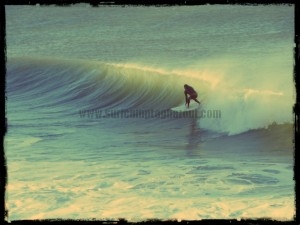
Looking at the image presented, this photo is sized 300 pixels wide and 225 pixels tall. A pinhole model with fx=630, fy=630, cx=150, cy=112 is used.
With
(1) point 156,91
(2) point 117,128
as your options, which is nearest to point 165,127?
(2) point 117,128

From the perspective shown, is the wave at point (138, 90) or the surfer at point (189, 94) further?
the wave at point (138, 90)

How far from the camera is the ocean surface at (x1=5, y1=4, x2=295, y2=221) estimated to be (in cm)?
448

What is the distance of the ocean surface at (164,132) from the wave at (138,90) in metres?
0.02

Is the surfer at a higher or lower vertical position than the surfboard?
higher

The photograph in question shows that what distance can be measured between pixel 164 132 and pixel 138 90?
1.51 meters

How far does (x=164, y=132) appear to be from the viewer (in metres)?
5.54

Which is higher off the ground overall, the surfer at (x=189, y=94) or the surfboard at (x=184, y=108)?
the surfer at (x=189, y=94)

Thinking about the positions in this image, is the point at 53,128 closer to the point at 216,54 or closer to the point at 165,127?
the point at 165,127

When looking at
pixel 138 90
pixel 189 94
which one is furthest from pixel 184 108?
pixel 138 90

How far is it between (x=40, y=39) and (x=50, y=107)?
42.5 inches

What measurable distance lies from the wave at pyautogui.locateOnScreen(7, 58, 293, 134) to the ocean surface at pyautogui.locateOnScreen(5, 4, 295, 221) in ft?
0.06

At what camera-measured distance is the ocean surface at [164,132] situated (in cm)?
448

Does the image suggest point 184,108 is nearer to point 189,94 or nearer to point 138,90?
point 189,94

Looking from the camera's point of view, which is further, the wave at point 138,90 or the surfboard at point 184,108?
the wave at point 138,90
